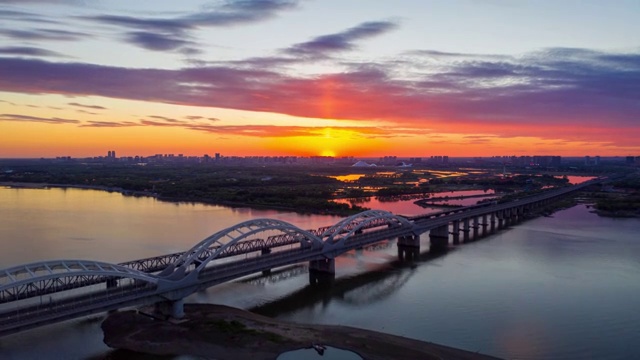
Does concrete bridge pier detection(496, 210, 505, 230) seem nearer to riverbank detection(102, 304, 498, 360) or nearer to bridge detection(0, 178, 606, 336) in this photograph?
bridge detection(0, 178, 606, 336)

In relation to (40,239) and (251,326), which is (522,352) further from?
(40,239)

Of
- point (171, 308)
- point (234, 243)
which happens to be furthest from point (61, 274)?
point (234, 243)

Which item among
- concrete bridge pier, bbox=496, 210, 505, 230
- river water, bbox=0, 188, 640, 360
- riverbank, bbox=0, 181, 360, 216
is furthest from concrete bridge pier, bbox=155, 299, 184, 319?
concrete bridge pier, bbox=496, 210, 505, 230

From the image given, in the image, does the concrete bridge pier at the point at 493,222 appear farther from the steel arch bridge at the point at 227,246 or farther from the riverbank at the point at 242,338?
the riverbank at the point at 242,338

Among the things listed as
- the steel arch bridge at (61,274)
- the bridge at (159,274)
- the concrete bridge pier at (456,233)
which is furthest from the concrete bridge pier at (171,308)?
the concrete bridge pier at (456,233)

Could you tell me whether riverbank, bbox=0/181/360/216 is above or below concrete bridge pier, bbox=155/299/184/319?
above

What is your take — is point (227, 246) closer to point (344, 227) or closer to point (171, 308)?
point (171, 308)
